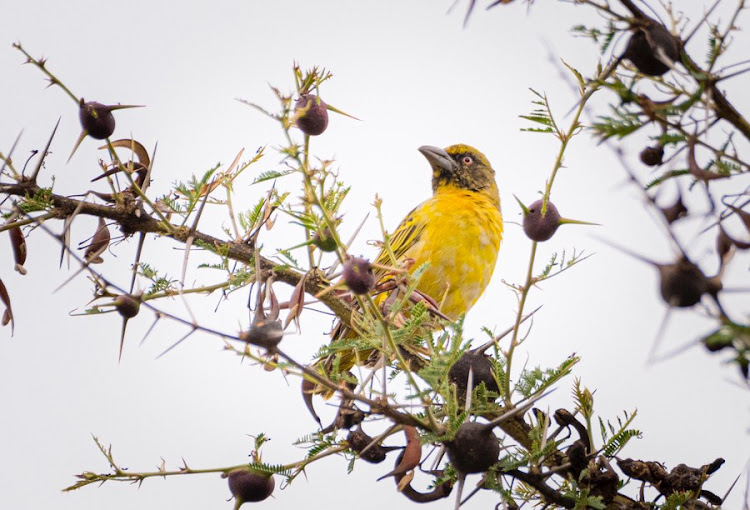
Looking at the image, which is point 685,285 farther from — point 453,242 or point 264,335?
point 453,242

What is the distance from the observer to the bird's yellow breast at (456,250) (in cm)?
541

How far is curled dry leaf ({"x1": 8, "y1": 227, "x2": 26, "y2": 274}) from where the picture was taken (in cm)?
247

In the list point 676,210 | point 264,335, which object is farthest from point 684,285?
point 264,335

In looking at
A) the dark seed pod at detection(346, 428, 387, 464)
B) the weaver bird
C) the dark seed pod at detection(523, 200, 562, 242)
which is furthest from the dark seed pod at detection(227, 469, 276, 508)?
the weaver bird

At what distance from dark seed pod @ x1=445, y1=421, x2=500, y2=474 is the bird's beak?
4559 millimetres

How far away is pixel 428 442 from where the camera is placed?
2.12 metres

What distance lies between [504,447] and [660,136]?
3.96ft

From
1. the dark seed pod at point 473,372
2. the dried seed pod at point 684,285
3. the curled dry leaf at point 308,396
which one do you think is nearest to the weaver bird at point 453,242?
the curled dry leaf at point 308,396

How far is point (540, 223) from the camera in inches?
84.7

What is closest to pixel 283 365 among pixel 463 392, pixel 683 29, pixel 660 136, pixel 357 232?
pixel 357 232

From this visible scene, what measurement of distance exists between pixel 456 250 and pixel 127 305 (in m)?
3.57

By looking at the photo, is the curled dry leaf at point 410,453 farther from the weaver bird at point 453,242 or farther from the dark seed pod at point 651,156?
the weaver bird at point 453,242

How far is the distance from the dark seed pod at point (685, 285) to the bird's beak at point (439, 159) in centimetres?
532

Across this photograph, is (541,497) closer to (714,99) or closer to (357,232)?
(357,232)
